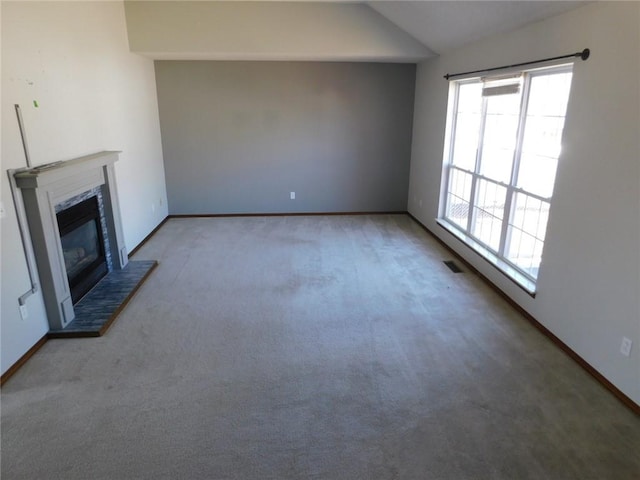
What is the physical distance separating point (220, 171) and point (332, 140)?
181 centimetres

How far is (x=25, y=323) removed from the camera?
2.83 meters

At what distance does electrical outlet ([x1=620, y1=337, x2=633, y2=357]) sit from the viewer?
2379 mm

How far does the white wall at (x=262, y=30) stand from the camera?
478 centimetres

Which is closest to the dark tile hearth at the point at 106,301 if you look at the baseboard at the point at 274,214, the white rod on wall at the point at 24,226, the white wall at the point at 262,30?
the white rod on wall at the point at 24,226

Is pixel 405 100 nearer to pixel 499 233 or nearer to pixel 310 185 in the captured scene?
pixel 310 185

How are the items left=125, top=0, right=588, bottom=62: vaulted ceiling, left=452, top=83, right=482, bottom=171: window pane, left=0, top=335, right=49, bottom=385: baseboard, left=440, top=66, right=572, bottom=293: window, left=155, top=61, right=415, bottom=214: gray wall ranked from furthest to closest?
left=155, top=61, right=415, bottom=214: gray wall
left=125, top=0, right=588, bottom=62: vaulted ceiling
left=452, top=83, right=482, bottom=171: window pane
left=440, top=66, right=572, bottom=293: window
left=0, top=335, right=49, bottom=385: baseboard

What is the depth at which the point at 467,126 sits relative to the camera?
4.78 metres

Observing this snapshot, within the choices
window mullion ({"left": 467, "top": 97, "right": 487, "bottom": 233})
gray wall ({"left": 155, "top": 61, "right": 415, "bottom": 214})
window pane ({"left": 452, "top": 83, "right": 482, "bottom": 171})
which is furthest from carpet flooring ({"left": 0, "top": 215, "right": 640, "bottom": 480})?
gray wall ({"left": 155, "top": 61, "right": 415, "bottom": 214})

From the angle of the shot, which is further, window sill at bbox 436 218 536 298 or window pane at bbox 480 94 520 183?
window pane at bbox 480 94 520 183

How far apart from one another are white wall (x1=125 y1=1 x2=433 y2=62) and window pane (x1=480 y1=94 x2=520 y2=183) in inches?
63.9

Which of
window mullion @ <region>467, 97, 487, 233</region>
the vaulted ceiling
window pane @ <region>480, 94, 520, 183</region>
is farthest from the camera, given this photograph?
the vaulted ceiling

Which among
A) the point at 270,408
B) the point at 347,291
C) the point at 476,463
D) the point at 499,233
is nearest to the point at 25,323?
the point at 270,408

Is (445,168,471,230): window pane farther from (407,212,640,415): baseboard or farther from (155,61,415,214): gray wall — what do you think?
(155,61,415,214): gray wall

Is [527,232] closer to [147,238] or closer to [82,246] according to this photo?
[82,246]
